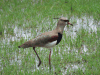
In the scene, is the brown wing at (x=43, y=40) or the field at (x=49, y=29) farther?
the field at (x=49, y=29)

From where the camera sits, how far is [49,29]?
23.0ft

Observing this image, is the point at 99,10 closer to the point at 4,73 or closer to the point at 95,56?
the point at 95,56

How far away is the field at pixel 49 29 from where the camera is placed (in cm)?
490

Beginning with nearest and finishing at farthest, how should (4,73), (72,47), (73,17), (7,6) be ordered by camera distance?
(4,73) → (72,47) → (73,17) → (7,6)

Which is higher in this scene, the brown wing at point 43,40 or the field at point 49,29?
the brown wing at point 43,40

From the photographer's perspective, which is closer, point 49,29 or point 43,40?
point 43,40

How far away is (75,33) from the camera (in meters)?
6.82

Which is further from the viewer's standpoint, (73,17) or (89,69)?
(73,17)

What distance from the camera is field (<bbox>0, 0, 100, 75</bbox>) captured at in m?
4.90

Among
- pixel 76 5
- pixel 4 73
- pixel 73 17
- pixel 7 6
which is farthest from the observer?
pixel 7 6

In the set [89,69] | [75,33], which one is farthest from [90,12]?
[89,69]

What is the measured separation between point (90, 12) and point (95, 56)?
3.42 meters

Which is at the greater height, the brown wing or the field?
the brown wing

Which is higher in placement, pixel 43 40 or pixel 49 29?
pixel 43 40
